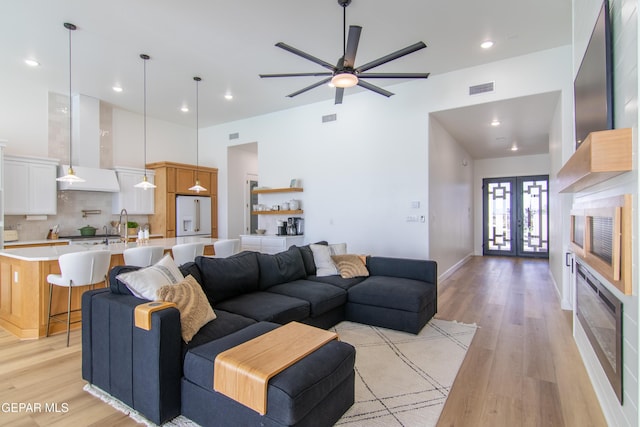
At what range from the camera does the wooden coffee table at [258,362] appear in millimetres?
1647

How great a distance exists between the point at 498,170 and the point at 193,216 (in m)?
8.45

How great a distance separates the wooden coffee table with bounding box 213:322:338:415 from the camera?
1647 millimetres

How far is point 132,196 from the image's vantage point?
6.75 m

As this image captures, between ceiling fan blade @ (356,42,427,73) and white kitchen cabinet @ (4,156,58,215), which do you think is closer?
ceiling fan blade @ (356,42,427,73)

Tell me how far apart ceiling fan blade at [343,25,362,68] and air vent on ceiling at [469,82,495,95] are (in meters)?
2.66

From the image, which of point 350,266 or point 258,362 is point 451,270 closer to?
point 350,266

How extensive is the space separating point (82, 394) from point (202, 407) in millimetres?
1103

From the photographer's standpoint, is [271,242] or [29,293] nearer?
[29,293]

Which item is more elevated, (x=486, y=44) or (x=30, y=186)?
(x=486, y=44)

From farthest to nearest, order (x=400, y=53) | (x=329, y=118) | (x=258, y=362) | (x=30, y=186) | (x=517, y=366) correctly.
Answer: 1. (x=329, y=118)
2. (x=30, y=186)
3. (x=400, y=53)
4. (x=517, y=366)
5. (x=258, y=362)

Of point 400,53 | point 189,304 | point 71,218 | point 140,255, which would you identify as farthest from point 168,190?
point 400,53

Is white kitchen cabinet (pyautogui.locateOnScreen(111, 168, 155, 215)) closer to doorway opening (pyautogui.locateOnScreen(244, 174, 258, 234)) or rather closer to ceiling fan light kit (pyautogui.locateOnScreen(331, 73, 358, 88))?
doorway opening (pyautogui.locateOnScreen(244, 174, 258, 234))

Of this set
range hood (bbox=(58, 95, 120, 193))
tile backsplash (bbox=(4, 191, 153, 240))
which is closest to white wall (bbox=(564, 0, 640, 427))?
range hood (bbox=(58, 95, 120, 193))

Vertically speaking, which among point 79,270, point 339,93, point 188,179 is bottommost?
point 79,270
